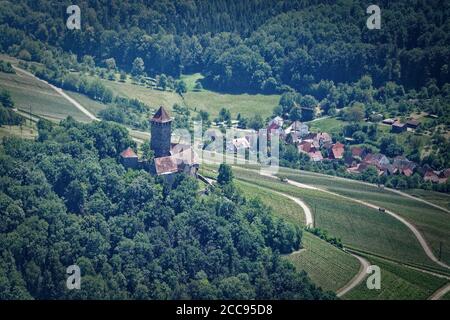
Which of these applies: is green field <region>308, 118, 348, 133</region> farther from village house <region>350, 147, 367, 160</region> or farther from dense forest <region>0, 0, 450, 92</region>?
dense forest <region>0, 0, 450, 92</region>

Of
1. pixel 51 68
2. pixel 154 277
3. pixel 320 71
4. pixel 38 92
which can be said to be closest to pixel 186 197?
pixel 154 277

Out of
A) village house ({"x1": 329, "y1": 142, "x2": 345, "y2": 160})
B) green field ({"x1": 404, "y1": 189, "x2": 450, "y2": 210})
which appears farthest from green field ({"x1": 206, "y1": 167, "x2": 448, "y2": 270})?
village house ({"x1": 329, "y1": 142, "x2": 345, "y2": 160})

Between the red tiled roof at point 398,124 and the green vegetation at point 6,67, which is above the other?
the green vegetation at point 6,67

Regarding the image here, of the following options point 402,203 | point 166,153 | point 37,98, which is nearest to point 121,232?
point 166,153

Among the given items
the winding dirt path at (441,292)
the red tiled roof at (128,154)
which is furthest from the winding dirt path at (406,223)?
the red tiled roof at (128,154)

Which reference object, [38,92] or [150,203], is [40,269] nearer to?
[150,203]

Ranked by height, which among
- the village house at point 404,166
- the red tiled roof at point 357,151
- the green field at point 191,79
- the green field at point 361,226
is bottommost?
the green field at point 361,226

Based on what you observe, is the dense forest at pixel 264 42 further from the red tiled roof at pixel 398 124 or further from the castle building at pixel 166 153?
the castle building at pixel 166 153
